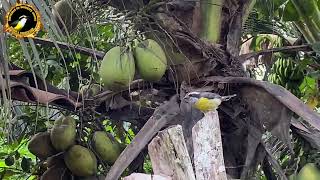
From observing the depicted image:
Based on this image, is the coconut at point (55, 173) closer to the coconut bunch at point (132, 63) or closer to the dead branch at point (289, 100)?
the coconut bunch at point (132, 63)

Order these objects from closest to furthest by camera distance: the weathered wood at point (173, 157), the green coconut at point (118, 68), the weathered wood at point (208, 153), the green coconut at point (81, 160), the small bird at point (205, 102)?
the weathered wood at point (173, 157)
the weathered wood at point (208, 153)
the small bird at point (205, 102)
the green coconut at point (118, 68)
the green coconut at point (81, 160)

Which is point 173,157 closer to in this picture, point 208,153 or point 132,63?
point 208,153

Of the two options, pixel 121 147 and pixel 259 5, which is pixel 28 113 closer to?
pixel 121 147

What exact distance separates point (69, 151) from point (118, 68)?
0.46 meters

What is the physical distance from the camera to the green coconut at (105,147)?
88.0 inches

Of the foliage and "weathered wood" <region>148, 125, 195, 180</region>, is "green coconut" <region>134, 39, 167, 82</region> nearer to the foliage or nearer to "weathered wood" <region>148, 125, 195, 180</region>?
the foliage

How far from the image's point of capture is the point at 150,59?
1.91 m

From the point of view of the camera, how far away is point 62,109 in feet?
7.45

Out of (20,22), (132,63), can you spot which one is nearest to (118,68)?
(132,63)

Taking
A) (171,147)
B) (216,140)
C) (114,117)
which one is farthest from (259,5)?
(171,147)

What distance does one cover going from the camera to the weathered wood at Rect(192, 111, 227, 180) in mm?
1483

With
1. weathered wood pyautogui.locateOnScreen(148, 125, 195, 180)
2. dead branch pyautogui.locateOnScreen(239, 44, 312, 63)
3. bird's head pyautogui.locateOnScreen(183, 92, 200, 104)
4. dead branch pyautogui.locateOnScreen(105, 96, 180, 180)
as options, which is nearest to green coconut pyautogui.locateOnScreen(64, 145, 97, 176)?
dead branch pyautogui.locateOnScreen(105, 96, 180, 180)

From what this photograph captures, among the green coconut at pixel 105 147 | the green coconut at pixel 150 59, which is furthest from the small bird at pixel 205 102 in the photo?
the green coconut at pixel 105 147

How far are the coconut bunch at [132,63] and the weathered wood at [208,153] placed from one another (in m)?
0.41
